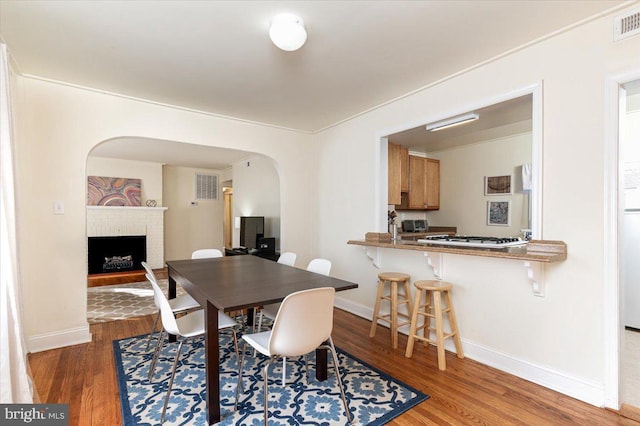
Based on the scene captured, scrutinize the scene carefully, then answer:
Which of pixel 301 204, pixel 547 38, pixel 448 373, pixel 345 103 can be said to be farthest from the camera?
pixel 301 204

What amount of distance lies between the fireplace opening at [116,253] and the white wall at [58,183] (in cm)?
416

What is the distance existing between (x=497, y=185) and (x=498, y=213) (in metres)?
0.42

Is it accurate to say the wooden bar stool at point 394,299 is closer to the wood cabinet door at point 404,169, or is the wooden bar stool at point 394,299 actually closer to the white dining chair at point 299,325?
the white dining chair at point 299,325

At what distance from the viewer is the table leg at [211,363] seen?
1.80 metres

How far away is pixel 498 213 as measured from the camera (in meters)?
4.60

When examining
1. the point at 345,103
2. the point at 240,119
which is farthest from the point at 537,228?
the point at 240,119

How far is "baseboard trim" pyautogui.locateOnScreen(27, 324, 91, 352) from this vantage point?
2.81 m

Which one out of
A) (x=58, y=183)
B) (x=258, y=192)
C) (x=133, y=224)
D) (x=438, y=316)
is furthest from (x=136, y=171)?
(x=438, y=316)

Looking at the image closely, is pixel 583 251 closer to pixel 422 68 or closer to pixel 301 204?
pixel 422 68

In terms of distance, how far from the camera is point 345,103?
11.5ft

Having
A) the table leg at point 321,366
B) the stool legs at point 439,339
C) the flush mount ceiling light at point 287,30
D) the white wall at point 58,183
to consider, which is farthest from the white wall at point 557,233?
the white wall at point 58,183

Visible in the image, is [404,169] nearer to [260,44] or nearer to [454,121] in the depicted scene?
[454,121]

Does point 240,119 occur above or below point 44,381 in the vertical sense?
above

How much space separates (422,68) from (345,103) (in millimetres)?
1008
